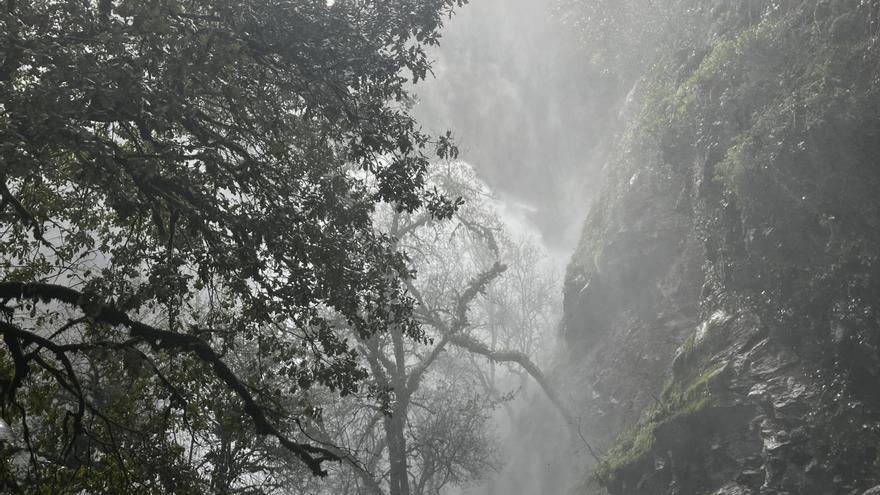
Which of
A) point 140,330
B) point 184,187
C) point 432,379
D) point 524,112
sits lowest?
point 140,330

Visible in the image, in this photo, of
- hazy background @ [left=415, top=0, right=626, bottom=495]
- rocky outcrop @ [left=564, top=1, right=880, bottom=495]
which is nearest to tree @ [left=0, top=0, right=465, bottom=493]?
rocky outcrop @ [left=564, top=1, right=880, bottom=495]

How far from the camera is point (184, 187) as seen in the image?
22.2 feet

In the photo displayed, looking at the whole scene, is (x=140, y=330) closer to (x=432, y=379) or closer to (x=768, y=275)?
(x=768, y=275)

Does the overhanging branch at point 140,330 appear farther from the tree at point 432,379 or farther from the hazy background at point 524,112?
the hazy background at point 524,112

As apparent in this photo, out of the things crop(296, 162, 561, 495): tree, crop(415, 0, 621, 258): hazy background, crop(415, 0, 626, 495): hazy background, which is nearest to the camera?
crop(296, 162, 561, 495): tree

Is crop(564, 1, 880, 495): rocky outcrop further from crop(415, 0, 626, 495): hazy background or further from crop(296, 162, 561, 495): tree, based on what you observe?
crop(415, 0, 626, 495): hazy background

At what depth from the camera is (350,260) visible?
830cm

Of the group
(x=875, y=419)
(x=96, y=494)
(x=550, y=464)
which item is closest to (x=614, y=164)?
(x=550, y=464)

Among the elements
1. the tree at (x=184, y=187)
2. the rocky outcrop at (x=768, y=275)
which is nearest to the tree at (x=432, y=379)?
the tree at (x=184, y=187)

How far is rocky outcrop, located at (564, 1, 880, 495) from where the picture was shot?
40.1 feet

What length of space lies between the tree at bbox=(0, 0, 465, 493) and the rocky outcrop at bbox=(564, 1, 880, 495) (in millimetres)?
8282

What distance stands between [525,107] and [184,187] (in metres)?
36.8

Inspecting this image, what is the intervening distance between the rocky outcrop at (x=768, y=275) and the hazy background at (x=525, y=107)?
17379 millimetres

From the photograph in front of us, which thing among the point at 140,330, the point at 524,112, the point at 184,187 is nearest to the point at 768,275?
the point at 184,187
